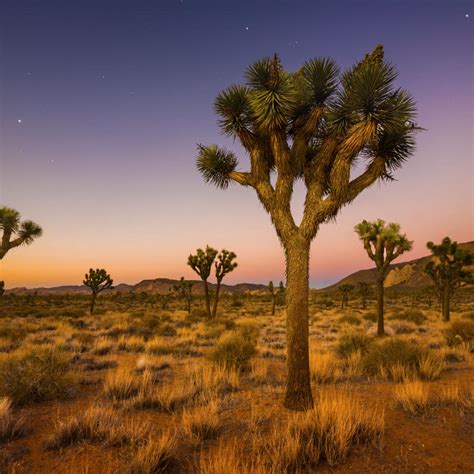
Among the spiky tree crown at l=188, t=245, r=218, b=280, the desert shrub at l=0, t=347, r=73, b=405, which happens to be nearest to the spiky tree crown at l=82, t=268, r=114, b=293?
the spiky tree crown at l=188, t=245, r=218, b=280

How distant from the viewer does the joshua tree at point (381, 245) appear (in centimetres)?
1511

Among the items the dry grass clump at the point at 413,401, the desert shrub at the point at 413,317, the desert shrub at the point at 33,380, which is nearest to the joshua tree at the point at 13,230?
the desert shrub at the point at 33,380

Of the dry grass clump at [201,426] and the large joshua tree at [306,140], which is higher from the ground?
the large joshua tree at [306,140]

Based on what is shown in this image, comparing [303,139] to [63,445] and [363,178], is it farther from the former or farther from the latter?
[63,445]

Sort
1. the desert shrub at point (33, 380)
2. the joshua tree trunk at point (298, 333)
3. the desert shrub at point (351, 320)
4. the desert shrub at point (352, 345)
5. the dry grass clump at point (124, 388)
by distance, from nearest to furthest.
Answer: the joshua tree trunk at point (298, 333), the desert shrub at point (33, 380), the dry grass clump at point (124, 388), the desert shrub at point (352, 345), the desert shrub at point (351, 320)

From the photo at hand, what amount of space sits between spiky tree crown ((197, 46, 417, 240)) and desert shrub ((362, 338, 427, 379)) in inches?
187

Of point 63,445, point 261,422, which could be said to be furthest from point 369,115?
point 63,445

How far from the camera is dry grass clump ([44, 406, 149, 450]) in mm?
4051

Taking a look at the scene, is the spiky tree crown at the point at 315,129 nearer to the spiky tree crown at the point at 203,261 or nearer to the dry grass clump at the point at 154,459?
the dry grass clump at the point at 154,459

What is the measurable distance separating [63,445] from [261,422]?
2.88 metres

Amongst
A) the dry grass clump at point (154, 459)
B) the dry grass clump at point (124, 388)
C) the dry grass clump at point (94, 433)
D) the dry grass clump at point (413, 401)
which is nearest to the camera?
the dry grass clump at point (154, 459)

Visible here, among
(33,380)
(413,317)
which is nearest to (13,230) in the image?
(33,380)

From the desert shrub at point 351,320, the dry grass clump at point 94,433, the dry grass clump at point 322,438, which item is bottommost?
the desert shrub at point 351,320

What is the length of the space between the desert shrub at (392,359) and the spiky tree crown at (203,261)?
1706 cm
